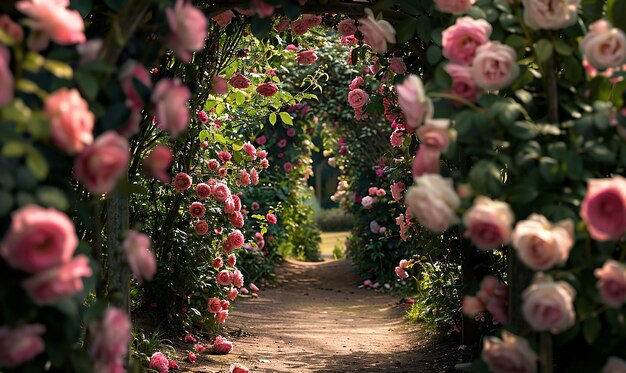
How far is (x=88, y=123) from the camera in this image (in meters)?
1.68

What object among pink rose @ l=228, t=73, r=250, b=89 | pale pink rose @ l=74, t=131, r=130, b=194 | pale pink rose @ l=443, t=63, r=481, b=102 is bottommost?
pale pink rose @ l=74, t=131, r=130, b=194

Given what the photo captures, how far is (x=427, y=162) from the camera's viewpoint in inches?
82.1

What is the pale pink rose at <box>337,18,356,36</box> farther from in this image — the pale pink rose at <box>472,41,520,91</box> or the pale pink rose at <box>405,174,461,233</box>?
the pale pink rose at <box>405,174,461,233</box>

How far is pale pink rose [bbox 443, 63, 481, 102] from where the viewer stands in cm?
211

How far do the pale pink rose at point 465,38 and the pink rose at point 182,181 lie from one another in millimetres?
2690

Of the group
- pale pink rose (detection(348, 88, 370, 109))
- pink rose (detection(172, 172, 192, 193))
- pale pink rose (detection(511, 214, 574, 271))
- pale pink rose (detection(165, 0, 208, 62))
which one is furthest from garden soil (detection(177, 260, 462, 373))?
pale pink rose (detection(165, 0, 208, 62))

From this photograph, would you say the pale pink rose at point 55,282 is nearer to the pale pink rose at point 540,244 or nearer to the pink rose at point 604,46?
the pale pink rose at point 540,244

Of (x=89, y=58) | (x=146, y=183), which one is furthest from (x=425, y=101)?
(x=146, y=183)

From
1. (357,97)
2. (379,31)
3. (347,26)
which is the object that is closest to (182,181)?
(357,97)

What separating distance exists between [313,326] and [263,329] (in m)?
0.51

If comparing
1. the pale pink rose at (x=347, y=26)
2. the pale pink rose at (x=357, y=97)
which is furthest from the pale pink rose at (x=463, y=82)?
the pale pink rose at (x=357, y=97)

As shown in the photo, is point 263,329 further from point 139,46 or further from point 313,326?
point 139,46

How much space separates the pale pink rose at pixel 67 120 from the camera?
5.36 feet

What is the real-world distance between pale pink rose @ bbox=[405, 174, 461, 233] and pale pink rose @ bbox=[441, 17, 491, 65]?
44 cm
